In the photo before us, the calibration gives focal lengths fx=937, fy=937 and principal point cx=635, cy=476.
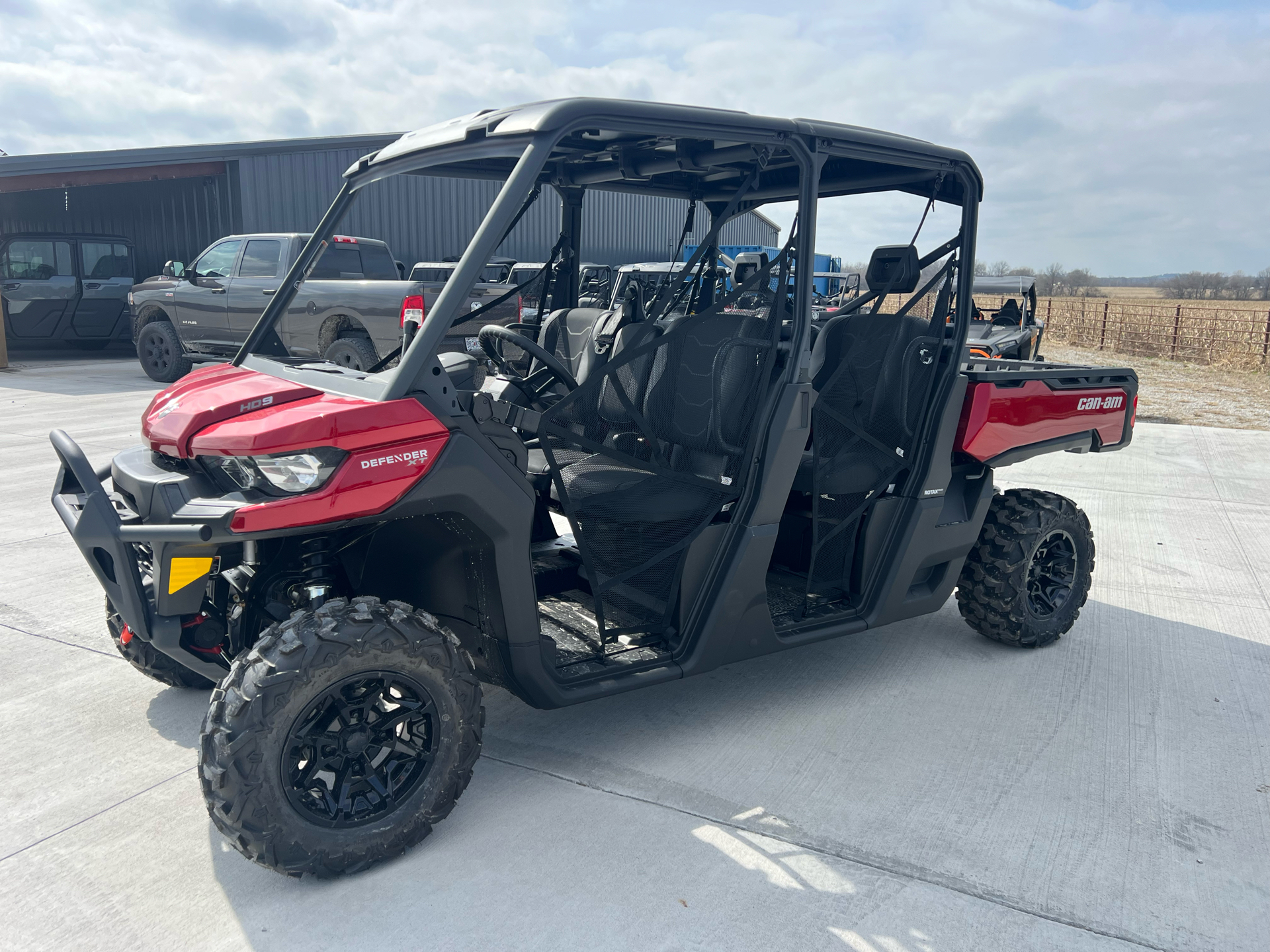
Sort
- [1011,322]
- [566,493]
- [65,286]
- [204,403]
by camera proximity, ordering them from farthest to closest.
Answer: [65,286]
[1011,322]
[566,493]
[204,403]

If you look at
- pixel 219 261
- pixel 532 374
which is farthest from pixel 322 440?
pixel 219 261

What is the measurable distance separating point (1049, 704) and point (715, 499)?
1640 millimetres

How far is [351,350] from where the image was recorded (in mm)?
9609

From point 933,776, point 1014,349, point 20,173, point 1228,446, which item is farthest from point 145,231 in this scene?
point 933,776

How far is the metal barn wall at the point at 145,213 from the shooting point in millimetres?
18766

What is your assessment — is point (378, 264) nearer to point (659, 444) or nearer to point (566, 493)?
point (659, 444)

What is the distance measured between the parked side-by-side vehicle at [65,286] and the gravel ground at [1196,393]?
14.7 meters

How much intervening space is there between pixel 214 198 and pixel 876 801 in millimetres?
19406

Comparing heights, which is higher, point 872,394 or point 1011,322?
point 1011,322

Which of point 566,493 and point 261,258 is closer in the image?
point 566,493

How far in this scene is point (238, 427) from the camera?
2422 mm

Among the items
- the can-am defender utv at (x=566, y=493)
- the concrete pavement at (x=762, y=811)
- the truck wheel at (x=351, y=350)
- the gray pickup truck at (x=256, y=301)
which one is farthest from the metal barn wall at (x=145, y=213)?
the can-am defender utv at (x=566, y=493)

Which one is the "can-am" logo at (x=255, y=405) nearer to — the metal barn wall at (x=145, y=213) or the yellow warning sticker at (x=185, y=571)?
the yellow warning sticker at (x=185, y=571)

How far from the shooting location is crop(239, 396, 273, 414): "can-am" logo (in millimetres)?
2539
